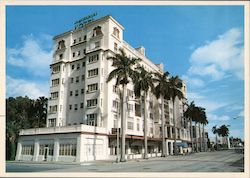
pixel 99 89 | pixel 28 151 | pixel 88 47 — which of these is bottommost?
pixel 28 151

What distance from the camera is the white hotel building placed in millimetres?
42906

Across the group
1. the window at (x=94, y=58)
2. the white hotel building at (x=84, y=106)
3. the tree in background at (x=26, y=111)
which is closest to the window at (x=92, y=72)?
the white hotel building at (x=84, y=106)

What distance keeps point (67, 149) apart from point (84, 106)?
A: 10.6 metres

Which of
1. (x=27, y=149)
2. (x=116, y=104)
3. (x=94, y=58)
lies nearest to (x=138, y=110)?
(x=116, y=104)

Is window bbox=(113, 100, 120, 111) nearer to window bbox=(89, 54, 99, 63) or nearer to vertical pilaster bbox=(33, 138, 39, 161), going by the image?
window bbox=(89, 54, 99, 63)

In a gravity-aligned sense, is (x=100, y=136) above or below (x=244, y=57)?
below

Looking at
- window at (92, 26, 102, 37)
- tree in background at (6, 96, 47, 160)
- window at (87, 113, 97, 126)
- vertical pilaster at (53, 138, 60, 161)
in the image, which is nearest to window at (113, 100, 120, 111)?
window at (87, 113, 97, 126)

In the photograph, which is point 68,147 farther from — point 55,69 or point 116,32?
Answer: point 116,32

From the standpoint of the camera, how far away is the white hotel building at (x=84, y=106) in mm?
42906

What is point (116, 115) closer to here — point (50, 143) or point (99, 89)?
point (99, 89)

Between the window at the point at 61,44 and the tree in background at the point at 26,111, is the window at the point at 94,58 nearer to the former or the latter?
the window at the point at 61,44

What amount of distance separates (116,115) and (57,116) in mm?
12246
